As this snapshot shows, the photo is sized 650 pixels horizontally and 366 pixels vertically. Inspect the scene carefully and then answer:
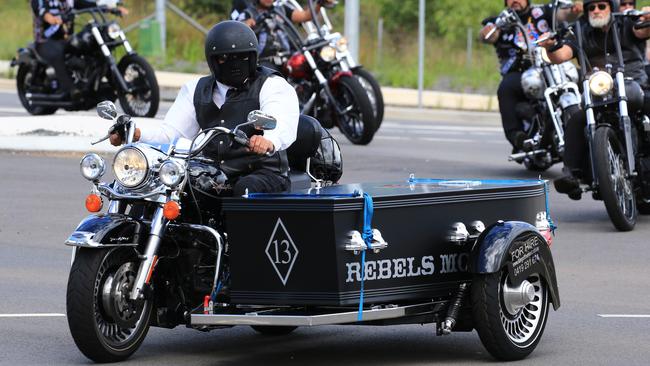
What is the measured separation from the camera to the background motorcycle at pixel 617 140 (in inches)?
485

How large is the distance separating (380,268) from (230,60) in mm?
1453

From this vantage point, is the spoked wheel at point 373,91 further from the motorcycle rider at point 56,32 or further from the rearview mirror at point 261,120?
the rearview mirror at point 261,120

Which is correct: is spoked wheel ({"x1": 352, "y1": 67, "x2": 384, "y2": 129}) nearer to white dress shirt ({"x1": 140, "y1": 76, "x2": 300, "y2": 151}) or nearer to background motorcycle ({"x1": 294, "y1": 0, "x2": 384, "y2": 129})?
background motorcycle ({"x1": 294, "y1": 0, "x2": 384, "y2": 129})

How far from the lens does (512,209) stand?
7.99 m

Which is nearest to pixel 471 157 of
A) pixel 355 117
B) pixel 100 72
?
pixel 355 117

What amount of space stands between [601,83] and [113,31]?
804 centimetres

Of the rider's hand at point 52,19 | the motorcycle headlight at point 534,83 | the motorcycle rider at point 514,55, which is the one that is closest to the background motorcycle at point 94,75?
the rider's hand at point 52,19

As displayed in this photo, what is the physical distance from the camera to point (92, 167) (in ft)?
24.9

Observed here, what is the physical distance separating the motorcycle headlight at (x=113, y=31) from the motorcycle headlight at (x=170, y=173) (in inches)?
464

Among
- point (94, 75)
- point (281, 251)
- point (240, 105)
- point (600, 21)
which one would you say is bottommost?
point (281, 251)

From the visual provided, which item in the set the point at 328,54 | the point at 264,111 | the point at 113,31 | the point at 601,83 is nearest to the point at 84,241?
the point at 264,111

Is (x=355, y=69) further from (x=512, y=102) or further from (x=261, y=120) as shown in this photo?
(x=261, y=120)

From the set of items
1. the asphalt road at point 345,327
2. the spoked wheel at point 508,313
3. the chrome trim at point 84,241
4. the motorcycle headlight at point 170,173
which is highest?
the motorcycle headlight at point 170,173

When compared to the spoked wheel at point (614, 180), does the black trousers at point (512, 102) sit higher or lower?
higher
